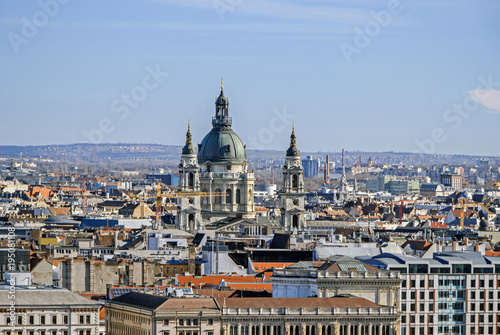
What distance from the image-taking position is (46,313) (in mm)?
74688

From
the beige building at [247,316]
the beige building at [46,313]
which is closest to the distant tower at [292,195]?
the beige building at [247,316]

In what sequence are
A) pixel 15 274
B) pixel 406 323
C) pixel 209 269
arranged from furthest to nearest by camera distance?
1. pixel 209 269
2. pixel 406 323
3. pixel 15 274

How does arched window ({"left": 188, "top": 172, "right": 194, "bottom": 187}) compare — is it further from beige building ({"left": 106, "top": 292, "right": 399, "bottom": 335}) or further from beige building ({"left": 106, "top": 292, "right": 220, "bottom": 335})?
beige building ({"left": 106, "top": 292, "right": 220, "bottom": 335})

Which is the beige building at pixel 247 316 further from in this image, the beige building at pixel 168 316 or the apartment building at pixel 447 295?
the apartment building at pixel 447 295

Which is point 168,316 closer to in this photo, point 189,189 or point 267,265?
point 267,265

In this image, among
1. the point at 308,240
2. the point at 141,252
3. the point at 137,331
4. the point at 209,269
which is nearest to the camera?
the point at 137,331

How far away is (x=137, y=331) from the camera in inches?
3049

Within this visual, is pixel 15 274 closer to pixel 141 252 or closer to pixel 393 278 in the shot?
pixel 393 278

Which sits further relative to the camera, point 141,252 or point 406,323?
point 141,252

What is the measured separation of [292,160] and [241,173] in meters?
5.26

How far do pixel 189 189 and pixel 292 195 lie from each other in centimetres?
856

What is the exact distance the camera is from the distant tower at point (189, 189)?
15000 centimetres

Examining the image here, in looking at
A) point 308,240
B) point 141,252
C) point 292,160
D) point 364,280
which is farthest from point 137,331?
point 292,160

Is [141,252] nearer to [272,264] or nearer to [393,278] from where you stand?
[272,264]
